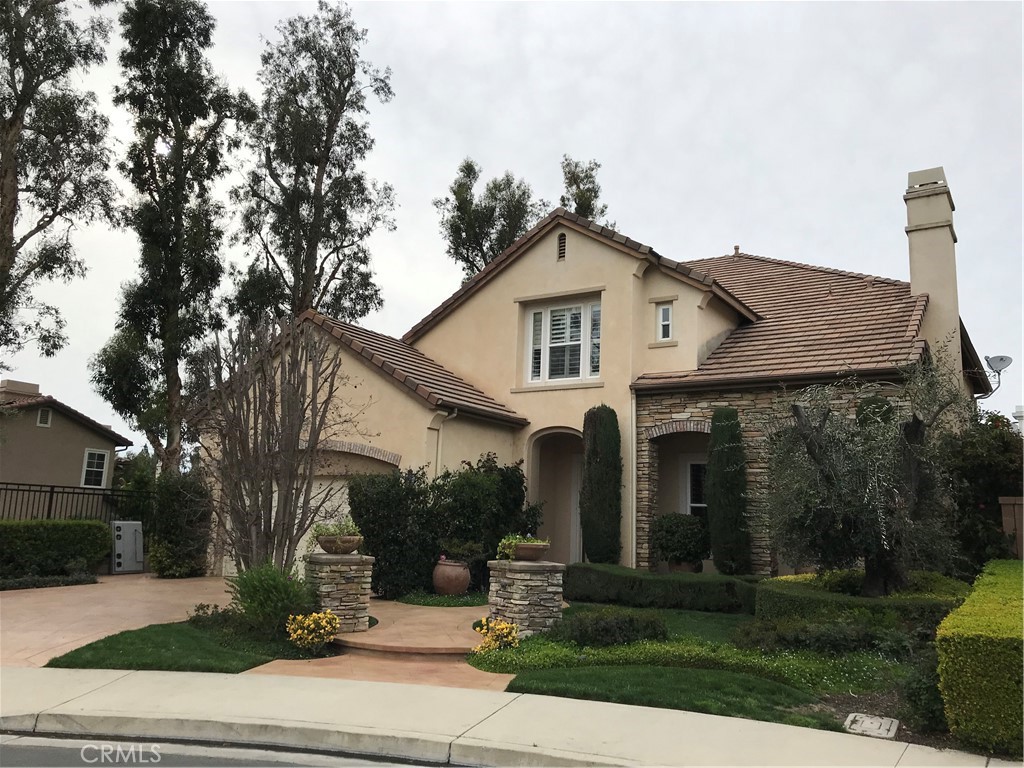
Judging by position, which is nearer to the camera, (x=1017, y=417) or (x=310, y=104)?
(x=1017, y=417)

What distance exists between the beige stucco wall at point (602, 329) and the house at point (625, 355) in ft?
0.10

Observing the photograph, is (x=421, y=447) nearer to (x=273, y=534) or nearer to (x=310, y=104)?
(x=273, y=534)

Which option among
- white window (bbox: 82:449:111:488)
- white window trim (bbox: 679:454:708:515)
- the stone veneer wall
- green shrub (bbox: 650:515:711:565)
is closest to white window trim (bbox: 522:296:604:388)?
the stone veneer wall

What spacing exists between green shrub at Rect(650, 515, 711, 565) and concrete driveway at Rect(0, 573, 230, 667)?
8.09 meters

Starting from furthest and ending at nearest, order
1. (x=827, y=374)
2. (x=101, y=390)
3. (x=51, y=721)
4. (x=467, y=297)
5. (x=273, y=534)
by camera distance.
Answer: (x=101, y=390) → (x=467, y=297) → (x=827, y=374) → (x=273, y=534) → (x=51, y=721)

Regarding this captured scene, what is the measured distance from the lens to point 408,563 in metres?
13.1

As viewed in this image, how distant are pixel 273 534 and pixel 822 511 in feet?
24.5

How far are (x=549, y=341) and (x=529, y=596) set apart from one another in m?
8.75

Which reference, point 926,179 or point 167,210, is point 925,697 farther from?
point 167,210

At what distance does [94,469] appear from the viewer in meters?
24.2

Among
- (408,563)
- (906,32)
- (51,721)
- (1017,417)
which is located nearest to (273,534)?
(408,563)

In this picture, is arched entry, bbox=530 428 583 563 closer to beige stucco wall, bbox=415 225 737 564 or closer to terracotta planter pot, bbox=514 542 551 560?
beige stucco wall, bbox=415 225 737 564

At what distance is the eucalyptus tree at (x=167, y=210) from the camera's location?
23250 millimetres

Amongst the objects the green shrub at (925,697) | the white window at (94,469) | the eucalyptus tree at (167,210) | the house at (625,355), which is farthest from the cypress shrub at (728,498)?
the white window at (94,469)
